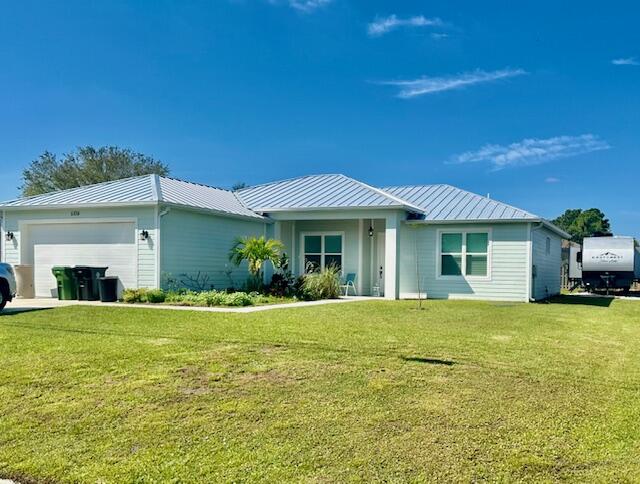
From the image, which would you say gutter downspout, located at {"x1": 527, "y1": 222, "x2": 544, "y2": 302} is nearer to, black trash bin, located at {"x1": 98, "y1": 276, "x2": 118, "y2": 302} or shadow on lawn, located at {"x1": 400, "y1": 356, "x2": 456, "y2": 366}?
shadow on lawn, located at {"x1": 400, "y1": 356, "x2": 456, "y2": 366}

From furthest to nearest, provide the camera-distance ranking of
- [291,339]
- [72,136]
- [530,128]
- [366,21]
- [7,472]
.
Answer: [72,136], [530,128], [366,21], [291,339], [7,472]

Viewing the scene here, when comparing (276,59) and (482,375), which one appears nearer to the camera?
(482,375)

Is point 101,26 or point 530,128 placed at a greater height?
point 101,26

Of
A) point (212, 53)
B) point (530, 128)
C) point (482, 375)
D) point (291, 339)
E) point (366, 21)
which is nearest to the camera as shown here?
point (482, 375)

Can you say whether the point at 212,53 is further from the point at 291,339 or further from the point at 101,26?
the point at 291,339

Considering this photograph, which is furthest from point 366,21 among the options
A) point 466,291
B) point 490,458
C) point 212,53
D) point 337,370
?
point 490,458

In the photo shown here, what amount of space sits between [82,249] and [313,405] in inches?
516

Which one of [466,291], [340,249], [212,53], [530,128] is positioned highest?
[212,53]

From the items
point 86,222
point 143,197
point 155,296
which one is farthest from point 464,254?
point 86,222

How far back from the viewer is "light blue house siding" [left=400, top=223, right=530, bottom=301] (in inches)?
643

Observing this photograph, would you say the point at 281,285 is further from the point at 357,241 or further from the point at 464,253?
the point at 464,253

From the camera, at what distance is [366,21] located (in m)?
15.7

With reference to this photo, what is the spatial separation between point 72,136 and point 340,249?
30.1 meters

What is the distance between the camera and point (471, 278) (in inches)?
664
